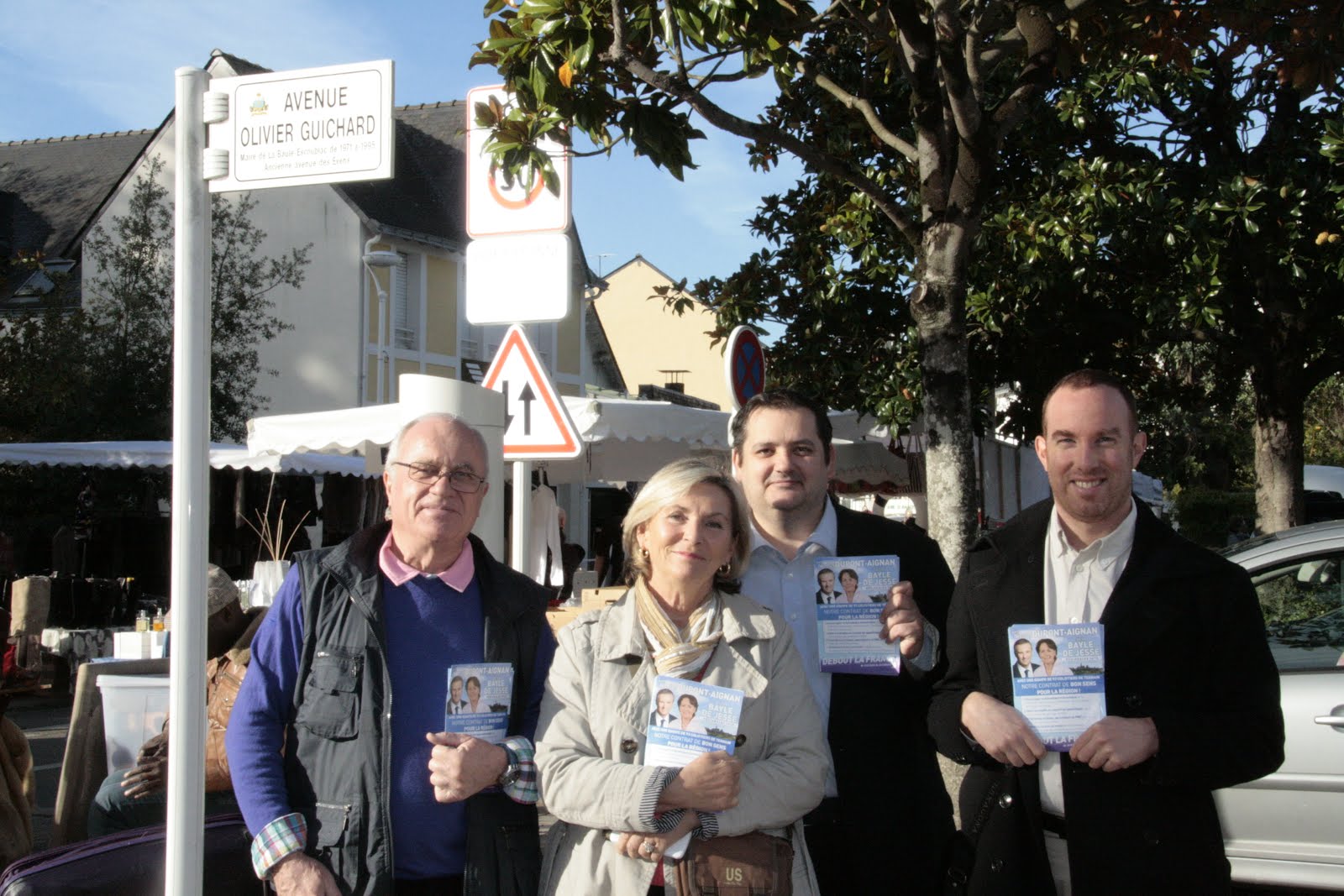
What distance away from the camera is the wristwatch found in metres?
2.95

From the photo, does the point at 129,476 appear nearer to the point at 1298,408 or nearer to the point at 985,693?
the point at 1298,408

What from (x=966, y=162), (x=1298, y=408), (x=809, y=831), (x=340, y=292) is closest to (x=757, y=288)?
(x=1298, y=408)

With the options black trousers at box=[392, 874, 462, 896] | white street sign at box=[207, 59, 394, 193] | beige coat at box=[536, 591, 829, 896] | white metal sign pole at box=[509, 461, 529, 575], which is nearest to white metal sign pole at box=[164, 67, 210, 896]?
white street sign at box=[207, 59, 394, 193]

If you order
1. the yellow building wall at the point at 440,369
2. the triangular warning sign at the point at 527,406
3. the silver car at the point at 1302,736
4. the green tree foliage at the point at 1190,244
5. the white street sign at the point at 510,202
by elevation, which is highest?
the yellow building wall at the point at 440,369

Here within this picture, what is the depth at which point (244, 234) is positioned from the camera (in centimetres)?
2378

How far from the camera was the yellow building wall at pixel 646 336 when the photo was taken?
52156 mm

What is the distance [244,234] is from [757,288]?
13.8 m

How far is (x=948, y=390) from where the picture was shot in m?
6.55

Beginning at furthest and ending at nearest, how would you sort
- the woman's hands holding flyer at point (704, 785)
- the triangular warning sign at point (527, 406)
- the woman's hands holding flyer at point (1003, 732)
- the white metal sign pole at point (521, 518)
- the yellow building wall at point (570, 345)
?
the yellow building wall at point (570, 345) → the triangular warning sign at point (527, 406) → the white metal sign pole at point (521, 518) → the woman's hands holding flyer at point (1003, 732) → the woman's hands holding flyer at point (704, 785)

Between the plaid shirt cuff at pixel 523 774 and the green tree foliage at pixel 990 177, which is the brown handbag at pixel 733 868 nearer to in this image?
the plaid shirt cuff at pixel 523 774

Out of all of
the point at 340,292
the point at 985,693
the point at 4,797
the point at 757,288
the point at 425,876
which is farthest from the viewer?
the point at 340,292

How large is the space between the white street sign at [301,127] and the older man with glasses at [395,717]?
0.71m

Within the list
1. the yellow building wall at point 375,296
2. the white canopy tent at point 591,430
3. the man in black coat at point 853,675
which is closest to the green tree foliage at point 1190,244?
the white canopy tent at point 591,430

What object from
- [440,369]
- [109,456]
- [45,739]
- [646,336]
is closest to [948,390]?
[45,739]
